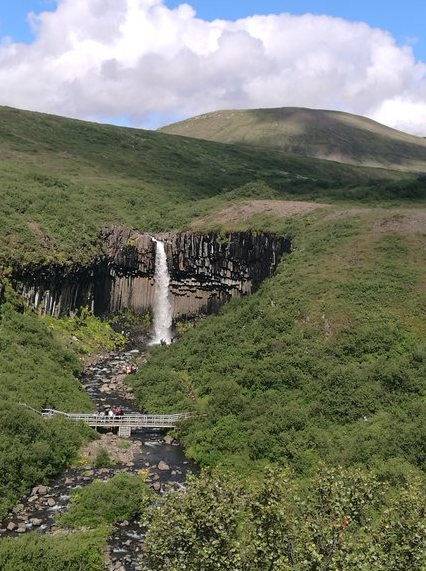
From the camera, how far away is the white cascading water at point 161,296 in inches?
3163

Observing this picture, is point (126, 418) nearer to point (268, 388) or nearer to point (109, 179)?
point (268, 388)

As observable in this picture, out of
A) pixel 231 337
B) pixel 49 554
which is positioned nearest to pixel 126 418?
pixel 231 337

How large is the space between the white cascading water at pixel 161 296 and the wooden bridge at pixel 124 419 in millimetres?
30505

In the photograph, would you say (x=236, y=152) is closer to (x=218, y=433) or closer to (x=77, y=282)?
(x=77, y=282)

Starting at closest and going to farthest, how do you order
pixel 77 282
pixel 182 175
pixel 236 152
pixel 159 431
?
A: pixel 159 431, pixel 77 282, pixel 182 175, pixel 236 152

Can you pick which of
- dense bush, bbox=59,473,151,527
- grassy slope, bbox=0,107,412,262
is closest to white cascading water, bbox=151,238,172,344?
grassy slope, bbox=0,107,412,262

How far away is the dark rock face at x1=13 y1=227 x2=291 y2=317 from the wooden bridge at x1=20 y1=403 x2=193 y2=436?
25.8 meters

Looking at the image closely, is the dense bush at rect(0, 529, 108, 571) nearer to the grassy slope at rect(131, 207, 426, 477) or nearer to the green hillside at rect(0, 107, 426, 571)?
the green hillside at rect(0, 107, 426, 571)

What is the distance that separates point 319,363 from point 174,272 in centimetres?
3682

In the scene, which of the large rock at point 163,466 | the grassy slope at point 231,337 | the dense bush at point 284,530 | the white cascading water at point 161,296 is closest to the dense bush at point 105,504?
the grassy slope at point 231,337

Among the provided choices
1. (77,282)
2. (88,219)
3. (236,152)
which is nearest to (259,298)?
(77,282)

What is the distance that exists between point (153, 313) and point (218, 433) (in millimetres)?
38684

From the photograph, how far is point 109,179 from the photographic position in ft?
402

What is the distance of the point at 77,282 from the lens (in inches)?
2985
